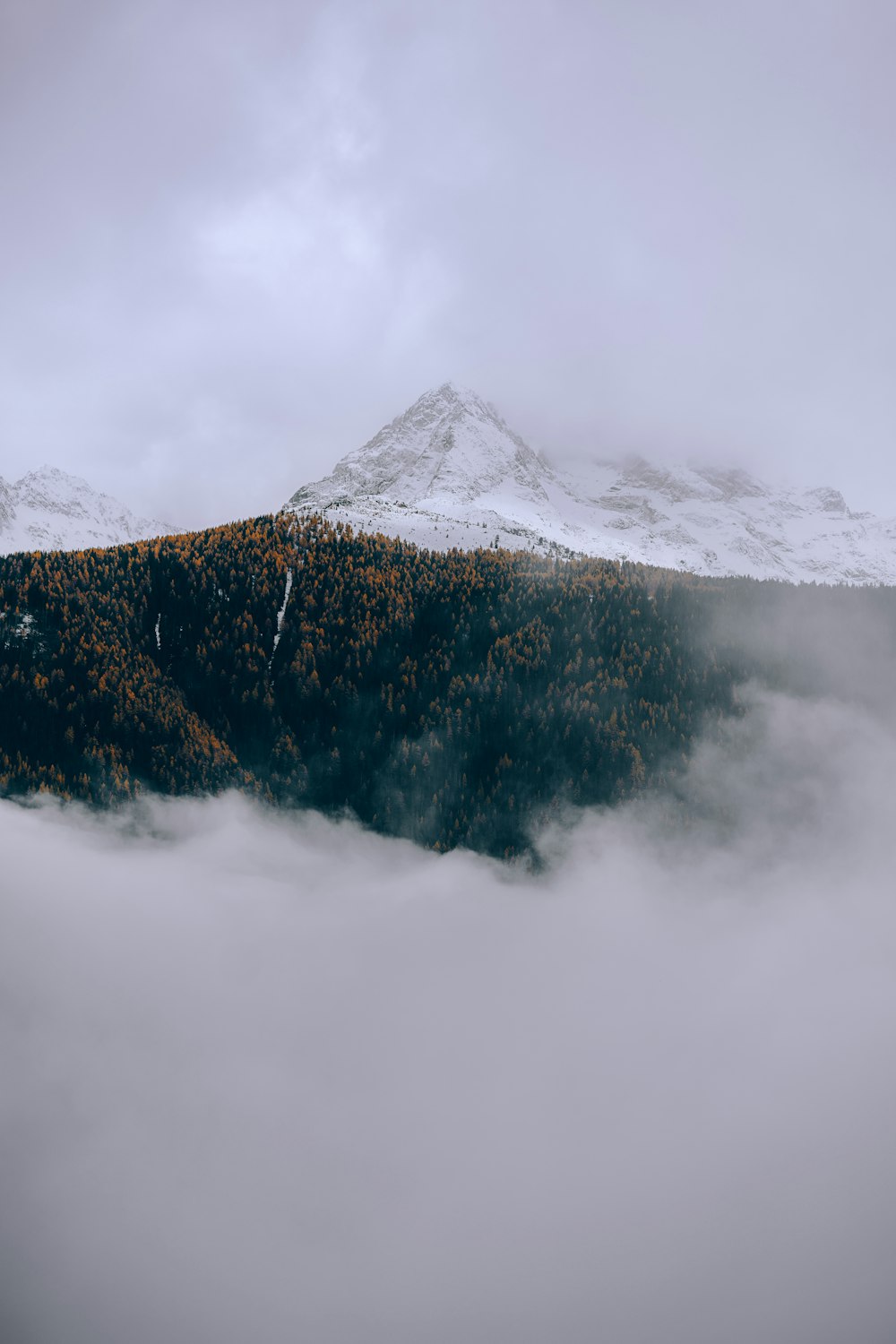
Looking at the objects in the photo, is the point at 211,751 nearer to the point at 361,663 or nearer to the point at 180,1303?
the point at 361,663

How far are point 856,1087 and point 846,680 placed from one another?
55371 millimetres

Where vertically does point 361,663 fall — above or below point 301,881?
above

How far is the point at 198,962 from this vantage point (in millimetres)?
47031

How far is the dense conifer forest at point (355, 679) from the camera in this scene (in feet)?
230

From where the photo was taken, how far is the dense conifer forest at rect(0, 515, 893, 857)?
230ft

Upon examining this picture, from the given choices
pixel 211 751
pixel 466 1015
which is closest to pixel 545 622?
pixel 211 751

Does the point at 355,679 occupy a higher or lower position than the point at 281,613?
lower

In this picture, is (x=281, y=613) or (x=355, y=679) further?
(x=281, y=613)

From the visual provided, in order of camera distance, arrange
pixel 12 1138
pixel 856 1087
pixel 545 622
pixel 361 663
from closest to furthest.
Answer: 1. pixel 12 1138
2. pixel 856 1087
3. pixel 361 663
4. pixel 545 622

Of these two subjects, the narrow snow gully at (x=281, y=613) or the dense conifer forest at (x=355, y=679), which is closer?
the dense conifer forest at (x=355, y=679)

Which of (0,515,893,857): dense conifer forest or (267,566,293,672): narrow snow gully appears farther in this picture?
(267,566,293,672): narrow snow gully

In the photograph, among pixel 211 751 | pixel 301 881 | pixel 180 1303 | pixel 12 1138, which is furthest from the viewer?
pixel 211 751

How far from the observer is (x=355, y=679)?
81000mm

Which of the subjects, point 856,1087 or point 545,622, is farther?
point 545,622
